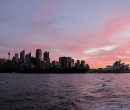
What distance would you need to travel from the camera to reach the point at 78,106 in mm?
34125

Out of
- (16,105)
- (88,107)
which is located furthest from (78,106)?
(16,105)

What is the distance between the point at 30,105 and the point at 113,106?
961 cm

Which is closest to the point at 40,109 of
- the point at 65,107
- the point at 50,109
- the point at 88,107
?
the point at 50,109

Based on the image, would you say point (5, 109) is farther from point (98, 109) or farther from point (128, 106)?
point (128, 106)

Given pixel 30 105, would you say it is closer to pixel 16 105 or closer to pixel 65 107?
pixel 16 105

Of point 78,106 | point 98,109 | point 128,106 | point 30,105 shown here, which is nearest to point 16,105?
point 30,105

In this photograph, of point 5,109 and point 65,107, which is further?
point 65,107

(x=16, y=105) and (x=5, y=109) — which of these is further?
(x=16, y=105)

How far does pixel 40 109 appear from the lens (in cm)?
3067

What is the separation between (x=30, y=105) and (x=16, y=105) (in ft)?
5.33

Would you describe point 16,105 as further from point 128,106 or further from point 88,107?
point 128,106

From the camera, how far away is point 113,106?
33188mm

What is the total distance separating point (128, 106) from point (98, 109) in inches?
153

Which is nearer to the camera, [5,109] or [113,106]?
[5,109]
